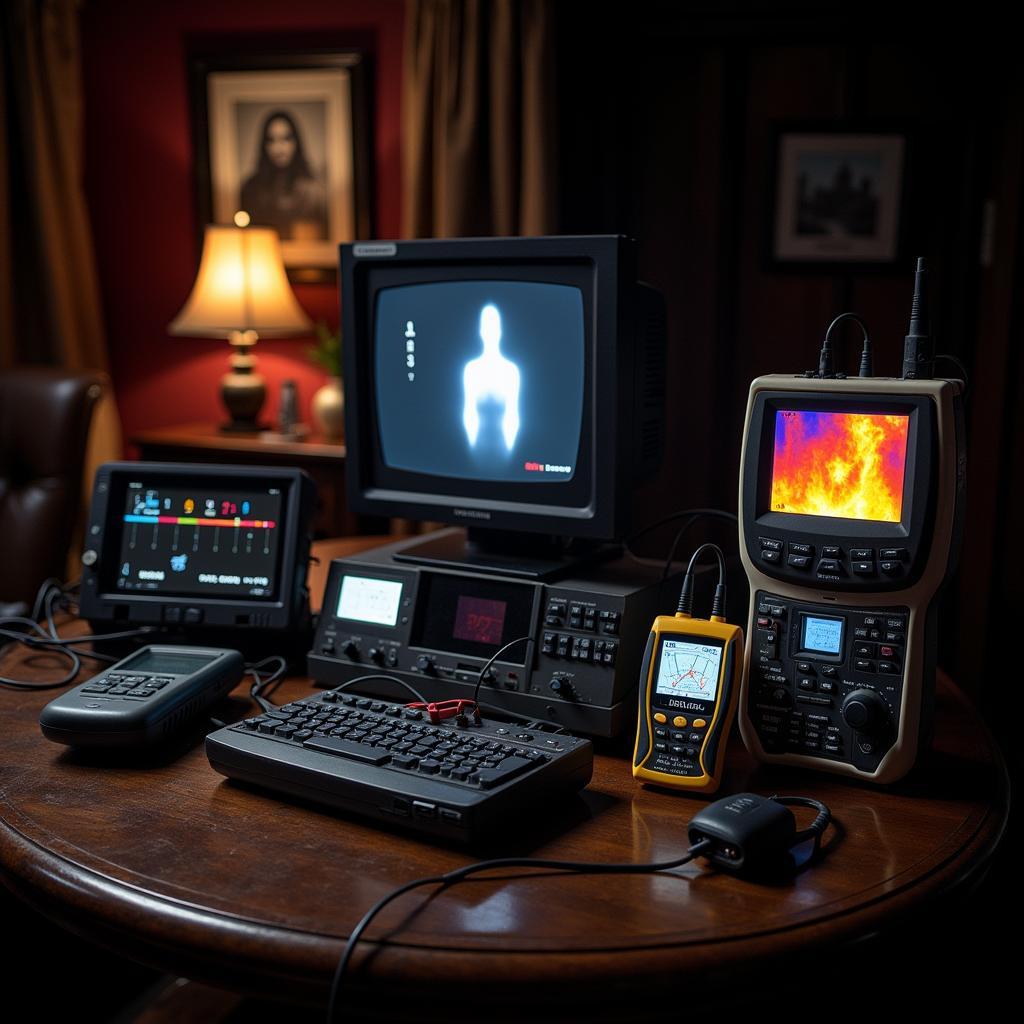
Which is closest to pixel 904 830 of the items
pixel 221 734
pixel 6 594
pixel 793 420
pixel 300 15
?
pixel 793 420


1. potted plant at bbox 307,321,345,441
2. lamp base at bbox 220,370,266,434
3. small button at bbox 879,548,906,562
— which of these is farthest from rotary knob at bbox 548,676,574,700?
lamp base at bbox 220,370,266,434

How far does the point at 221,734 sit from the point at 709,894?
508 millimetres

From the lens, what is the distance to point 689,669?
3.54 feet

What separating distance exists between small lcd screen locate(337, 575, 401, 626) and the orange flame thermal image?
483 mm

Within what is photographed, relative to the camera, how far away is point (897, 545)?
1032 millimetres

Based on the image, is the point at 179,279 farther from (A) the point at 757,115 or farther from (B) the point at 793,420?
(B) the point at 793,420

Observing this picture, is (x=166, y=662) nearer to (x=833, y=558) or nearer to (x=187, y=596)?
(x=187, y=596)

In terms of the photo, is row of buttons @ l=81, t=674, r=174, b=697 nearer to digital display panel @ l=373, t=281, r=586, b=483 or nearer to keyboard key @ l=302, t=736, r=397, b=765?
keyboard key @ l=302, t=736, r=397, b=765

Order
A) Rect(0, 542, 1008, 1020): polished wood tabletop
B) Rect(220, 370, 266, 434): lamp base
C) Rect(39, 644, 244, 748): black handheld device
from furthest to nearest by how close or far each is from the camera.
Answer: Rect(220, 370, 266, 434): lamp base → Rect(39, 644, 244, 748): black handheld device → Rect(0, 542, 1008, 1020): polished wood tabletop

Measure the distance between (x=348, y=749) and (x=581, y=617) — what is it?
0.31 m

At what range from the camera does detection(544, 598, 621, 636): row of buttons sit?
118cm

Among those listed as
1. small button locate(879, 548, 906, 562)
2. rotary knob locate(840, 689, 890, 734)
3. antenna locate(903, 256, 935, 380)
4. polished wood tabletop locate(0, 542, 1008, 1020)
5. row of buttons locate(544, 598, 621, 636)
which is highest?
antenna locate(903, 256, 935, 380)

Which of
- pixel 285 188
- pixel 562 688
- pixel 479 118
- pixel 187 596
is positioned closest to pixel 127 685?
pixel 187 596

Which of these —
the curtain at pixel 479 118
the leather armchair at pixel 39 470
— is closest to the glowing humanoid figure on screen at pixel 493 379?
the leather armchair at pixel 39 470
